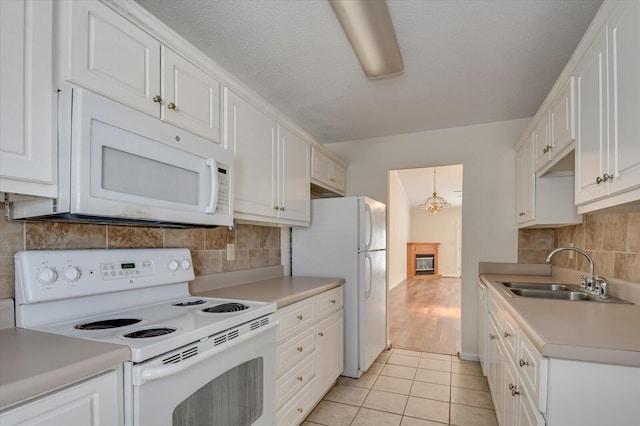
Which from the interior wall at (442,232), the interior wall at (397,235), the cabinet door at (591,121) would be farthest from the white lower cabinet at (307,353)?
the interior wall at (442,232)

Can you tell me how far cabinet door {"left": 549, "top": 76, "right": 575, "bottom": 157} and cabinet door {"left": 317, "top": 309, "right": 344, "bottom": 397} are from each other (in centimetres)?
187

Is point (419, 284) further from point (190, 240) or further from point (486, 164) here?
point (190, 240)

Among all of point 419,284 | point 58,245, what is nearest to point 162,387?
point 58,245

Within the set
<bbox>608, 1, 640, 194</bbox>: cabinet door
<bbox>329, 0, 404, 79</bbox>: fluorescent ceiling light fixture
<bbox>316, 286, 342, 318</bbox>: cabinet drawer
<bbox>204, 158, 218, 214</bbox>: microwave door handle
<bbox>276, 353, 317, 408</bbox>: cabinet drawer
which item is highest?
<bbox>329, 0, 404, 79</bbox>: fluorescent ceiling light fixture

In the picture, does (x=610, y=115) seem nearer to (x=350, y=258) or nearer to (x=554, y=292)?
(x=554, y=292)

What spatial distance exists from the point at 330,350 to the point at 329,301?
0.38 meters

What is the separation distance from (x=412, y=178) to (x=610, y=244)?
17.3 feet

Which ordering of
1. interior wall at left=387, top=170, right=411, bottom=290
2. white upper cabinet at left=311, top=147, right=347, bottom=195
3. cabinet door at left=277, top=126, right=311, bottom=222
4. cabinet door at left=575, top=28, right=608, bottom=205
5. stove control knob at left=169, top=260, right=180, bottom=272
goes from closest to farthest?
cabinet door at left=575, top=28, right=608, bottom=205 < stove control knob at left=169, top=260, right=180, bottom=272 < cabinet door at left=277, top=126, right=311, bottom=222 < white upper cabinet at left=311, top=147, right=347, bottom=195 < interior wall at left=387, top=170, right=411, bottom=290

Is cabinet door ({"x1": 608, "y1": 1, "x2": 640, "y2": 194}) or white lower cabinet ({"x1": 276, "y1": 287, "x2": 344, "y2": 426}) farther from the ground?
cabinet door ({"x1": 608, "y1": 1, "x2": 640, "y2": 194})

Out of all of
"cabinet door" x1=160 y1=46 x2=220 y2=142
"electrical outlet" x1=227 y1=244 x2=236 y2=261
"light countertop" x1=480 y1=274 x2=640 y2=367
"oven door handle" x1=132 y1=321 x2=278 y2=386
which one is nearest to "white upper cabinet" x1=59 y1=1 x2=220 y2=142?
"cabinet door" x1=160 y1=46 x2=220 y2=142

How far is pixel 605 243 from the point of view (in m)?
2.11

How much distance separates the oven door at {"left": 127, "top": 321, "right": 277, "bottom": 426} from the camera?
1.05 metres

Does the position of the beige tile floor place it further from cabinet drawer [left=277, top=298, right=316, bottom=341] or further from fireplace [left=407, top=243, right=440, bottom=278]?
fireplace [left=407, top=243, right=440, bottom=278]

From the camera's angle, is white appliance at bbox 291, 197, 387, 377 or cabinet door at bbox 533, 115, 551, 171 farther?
white appliance at bbox 291, 197, 387, 377
